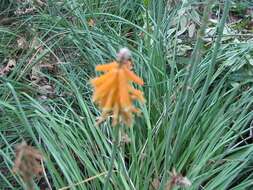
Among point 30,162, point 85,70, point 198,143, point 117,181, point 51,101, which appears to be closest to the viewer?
point 30,162

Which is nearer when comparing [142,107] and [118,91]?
[118,91]

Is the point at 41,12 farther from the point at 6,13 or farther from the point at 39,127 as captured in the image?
the point at 39,127

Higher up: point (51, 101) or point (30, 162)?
point (30, 162)

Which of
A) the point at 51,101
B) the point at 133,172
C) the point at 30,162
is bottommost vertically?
the point at 133,172

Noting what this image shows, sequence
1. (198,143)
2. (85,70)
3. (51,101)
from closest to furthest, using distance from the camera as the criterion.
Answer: (198,143) → (51,101) → (85,70)

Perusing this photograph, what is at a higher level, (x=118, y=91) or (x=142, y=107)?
(x=118, y=91)

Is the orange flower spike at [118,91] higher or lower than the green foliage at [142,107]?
higher

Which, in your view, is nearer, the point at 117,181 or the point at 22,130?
the point at 117,181

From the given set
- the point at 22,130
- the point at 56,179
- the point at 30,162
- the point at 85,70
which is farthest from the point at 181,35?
the point at 30,162

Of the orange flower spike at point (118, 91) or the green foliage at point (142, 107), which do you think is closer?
the orange flower spike at point (118, 91)

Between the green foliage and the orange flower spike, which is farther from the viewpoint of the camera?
the green foliage

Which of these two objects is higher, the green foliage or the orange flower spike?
the orange flower spike
